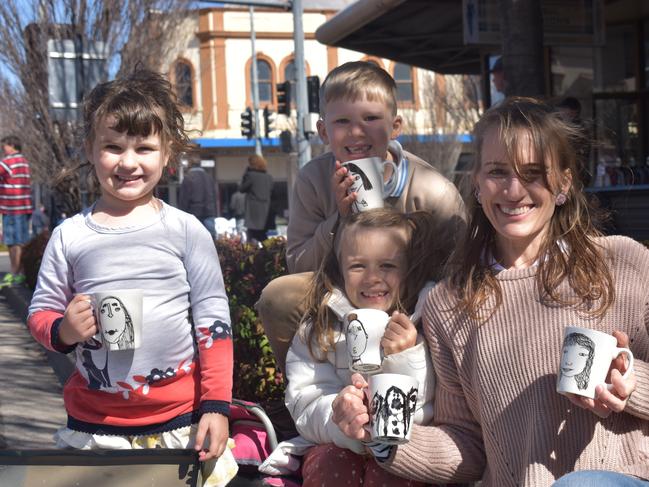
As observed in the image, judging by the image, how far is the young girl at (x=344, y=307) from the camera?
3.25m

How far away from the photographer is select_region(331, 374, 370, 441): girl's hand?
285cm

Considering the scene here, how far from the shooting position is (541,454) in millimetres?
2785

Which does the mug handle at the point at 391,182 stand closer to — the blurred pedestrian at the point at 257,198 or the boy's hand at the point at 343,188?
the boy's hand at the point at 343,188

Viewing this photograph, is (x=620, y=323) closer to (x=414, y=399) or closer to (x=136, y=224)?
(x=414, y=399)

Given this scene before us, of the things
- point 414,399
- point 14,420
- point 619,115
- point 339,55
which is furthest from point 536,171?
point 339,55

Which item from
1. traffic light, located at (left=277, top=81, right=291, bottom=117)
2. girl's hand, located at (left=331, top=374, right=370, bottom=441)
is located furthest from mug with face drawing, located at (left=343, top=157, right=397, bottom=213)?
traffic light, located at (left=277, top=81, right=291, bottom=117)

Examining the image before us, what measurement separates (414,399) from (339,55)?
4514cm

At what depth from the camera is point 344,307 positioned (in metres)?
3.44

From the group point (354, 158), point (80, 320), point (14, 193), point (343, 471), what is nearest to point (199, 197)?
point (14, 193)

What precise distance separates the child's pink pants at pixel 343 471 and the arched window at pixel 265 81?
146 ft

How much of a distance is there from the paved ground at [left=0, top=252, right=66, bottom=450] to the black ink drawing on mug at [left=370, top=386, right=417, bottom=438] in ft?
10.9

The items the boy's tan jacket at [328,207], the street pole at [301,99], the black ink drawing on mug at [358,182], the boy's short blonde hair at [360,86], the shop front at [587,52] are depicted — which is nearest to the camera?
the black ink drawing on mug at [358,182]

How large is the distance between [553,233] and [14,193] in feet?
38.5

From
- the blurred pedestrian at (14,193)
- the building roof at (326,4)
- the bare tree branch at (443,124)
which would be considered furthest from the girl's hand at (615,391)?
the bare tree branch at (443,124)
